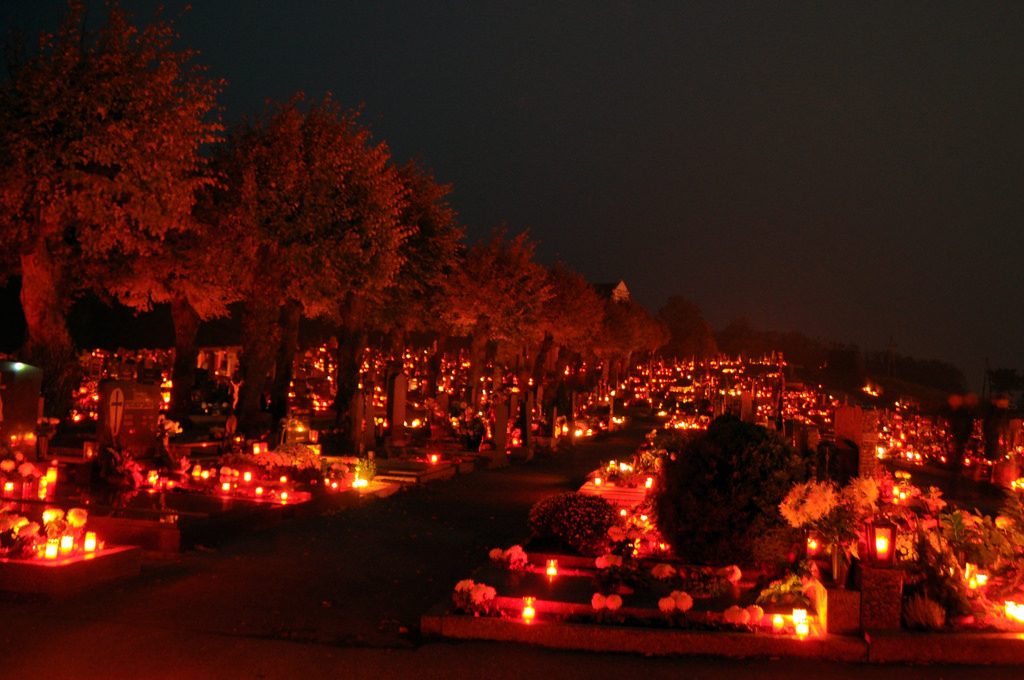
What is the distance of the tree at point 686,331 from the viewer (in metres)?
99.7

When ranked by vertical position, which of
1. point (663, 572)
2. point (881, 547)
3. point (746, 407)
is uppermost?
point (746, 407)

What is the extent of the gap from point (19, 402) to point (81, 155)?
15.2 ft

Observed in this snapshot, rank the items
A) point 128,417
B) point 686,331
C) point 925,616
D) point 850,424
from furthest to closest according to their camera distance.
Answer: point 686,331 < point 128,417 < point 850,424 < point 925,616

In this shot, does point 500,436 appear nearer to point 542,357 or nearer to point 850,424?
point 850,424

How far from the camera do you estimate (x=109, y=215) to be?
17516 millimetres

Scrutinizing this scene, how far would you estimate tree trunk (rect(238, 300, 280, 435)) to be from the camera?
21844 millimetres

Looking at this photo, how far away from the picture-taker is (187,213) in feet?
64.7

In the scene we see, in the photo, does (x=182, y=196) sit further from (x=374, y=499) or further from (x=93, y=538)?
(x=93, y=538)

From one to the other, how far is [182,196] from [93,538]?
1049 centimetres

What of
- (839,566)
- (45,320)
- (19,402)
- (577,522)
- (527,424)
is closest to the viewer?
(839,566)

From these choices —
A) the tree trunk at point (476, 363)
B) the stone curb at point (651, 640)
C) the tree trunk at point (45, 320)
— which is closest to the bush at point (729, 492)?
the stone curb at point (651, 640)

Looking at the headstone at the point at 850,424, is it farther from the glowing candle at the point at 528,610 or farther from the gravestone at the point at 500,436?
the gravestone at the point at 500,436

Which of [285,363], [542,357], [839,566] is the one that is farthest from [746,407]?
[542,357]

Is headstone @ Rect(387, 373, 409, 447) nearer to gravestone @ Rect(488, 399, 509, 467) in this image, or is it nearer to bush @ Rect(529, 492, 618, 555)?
gravestone @ Rect(488, 399, 509, 467)
